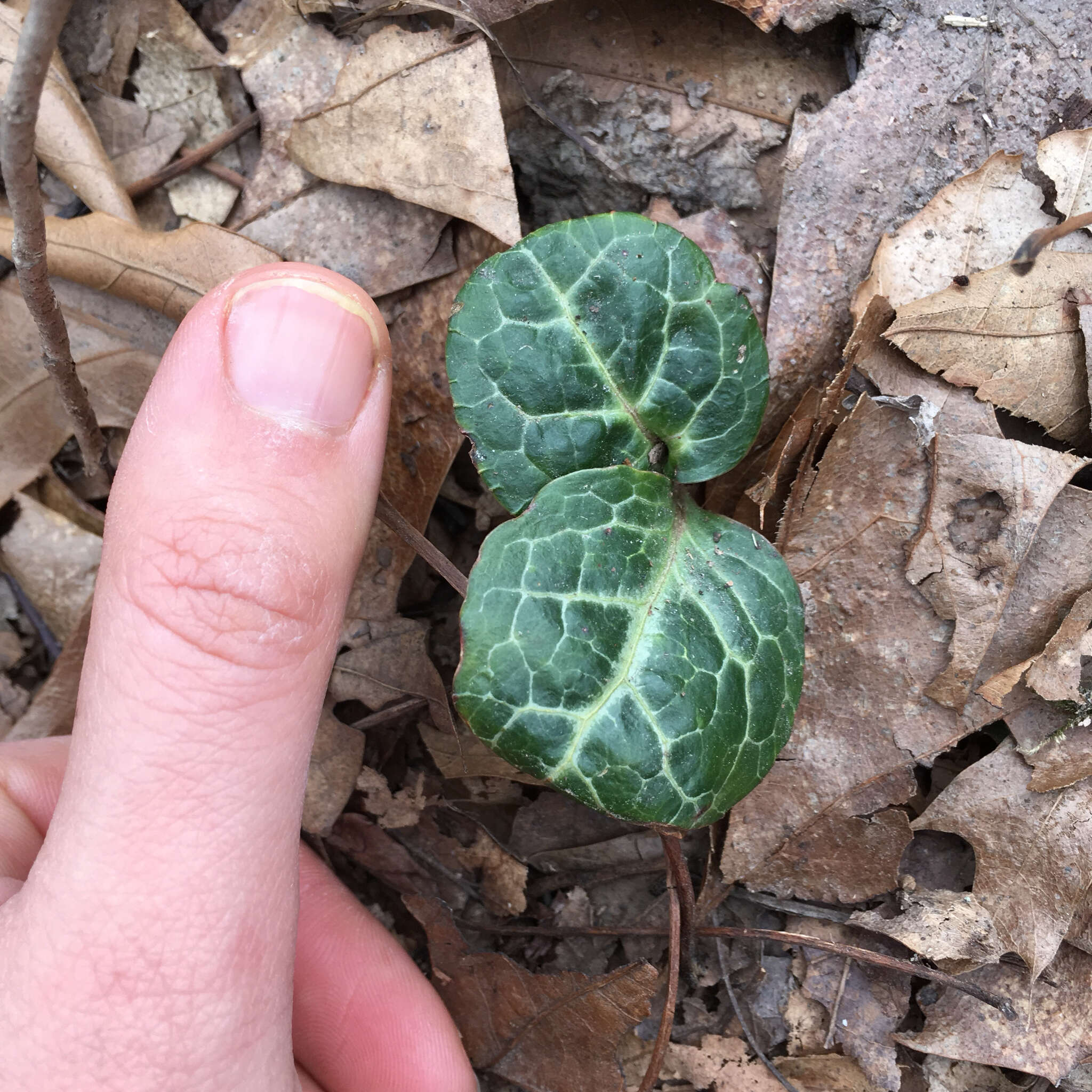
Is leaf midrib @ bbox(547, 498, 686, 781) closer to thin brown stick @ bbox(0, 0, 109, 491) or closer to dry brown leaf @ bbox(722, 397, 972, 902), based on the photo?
dry brown leaf @ bbox(722, 397, 972, 902)

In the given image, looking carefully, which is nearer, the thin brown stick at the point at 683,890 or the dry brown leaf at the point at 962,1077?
the thin brown stick at the point at 683,890

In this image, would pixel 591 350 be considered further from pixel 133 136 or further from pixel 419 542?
pixel 133 136

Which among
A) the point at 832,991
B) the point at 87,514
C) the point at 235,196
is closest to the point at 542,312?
the point at 235,196

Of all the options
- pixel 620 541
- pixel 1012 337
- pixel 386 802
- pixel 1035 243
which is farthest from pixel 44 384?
pixel 1012 337

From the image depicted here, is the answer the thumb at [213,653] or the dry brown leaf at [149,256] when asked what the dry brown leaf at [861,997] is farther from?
the dry brown leaf at [149,256]

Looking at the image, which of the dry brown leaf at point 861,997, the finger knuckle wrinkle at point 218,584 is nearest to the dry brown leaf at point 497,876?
the dry brown leaf at point 861,997
